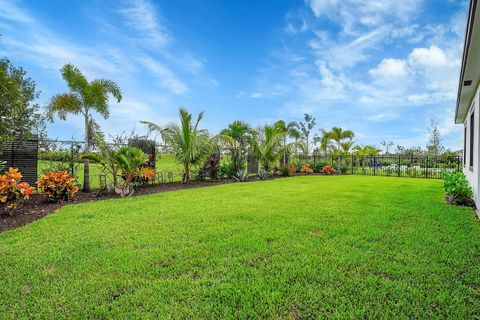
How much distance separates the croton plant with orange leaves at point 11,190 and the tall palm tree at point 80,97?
34.3ft

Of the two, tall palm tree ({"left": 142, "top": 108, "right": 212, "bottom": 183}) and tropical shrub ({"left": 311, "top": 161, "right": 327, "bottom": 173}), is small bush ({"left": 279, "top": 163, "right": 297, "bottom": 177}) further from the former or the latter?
tall palm tree ({"left": 142, "top": 108, "right": 212, "bottom": 183})

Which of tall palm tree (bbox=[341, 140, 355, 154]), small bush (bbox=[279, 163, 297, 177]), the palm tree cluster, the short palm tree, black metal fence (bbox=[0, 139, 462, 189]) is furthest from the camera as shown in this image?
tall palm tree (bbox=[341, 140, 355, 154])

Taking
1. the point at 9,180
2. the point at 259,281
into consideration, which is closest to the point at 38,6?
the point at 9,180

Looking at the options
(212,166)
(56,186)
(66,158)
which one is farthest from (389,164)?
(56,186)

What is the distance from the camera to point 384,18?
859 cm

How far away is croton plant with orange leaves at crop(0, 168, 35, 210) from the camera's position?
4.79 metres

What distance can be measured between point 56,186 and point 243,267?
230 inches

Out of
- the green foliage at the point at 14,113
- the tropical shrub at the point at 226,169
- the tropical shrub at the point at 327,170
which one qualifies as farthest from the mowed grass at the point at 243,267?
the tropical shrub at the point at 327,170

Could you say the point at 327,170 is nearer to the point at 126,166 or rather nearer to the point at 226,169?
the point at 226,169

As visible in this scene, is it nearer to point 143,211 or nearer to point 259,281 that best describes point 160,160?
point 143,211

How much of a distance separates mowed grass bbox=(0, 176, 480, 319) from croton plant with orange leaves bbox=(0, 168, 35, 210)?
3.67ft

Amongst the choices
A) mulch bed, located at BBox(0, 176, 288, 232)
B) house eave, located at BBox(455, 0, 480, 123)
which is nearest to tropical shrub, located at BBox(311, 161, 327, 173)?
house eave, located at BBox(455, 0, 480, 123)

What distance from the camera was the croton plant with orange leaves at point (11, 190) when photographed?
4793mm

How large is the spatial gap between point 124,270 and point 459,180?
7553 millimetres
